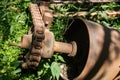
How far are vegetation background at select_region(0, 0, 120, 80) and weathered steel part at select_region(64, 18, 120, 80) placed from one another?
0.33 m

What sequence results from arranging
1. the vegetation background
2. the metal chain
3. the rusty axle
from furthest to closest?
the vegetation background → the rusty axle → the metal chain

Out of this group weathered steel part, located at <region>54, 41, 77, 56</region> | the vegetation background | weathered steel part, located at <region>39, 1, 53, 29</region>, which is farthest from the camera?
the vegetation background

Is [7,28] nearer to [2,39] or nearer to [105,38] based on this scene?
[2,39]

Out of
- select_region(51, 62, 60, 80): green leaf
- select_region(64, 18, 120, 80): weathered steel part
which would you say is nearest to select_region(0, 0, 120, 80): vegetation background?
select_region(51, 62, 60, 80): green leaf

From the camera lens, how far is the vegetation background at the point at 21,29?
3.75 meters

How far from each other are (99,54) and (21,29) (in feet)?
4.66

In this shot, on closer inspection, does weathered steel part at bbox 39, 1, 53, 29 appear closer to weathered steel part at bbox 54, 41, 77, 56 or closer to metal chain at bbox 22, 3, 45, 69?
metal chain at bbox 22, 3, 45, 69

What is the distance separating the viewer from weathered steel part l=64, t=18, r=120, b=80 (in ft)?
11.6

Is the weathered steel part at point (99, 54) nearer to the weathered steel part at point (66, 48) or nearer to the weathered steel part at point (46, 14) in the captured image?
the weathered steel part at point (66, 48)

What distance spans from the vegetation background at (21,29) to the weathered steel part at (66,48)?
0.71 feet

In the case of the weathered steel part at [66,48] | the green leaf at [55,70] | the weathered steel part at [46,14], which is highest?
the weathered steel part at [46,14]

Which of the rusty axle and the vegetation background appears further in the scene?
the vegetation background

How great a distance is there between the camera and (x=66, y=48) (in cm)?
365

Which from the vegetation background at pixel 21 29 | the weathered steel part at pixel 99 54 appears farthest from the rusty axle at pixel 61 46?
the vegetation background at pixel 21 29
